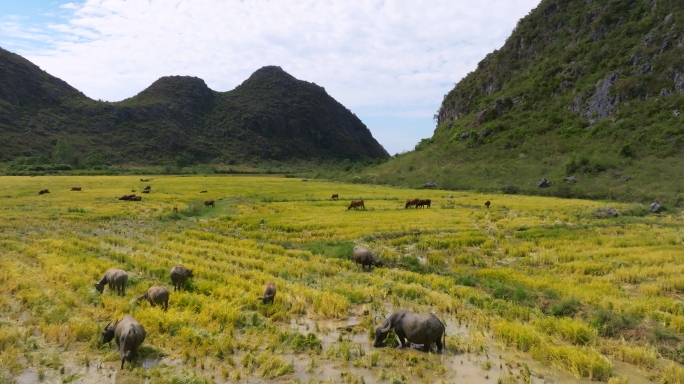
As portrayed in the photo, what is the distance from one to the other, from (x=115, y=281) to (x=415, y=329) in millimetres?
8711

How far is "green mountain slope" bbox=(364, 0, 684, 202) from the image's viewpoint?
158ft

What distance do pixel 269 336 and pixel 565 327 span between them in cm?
697

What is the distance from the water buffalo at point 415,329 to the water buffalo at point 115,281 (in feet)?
25.0

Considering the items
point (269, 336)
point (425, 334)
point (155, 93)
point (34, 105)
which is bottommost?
point (269, 336)

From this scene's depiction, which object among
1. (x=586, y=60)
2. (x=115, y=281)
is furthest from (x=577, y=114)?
(x=115, y=281)

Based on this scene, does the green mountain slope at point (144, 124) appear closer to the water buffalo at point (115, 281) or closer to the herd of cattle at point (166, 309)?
the water buffalo at point (115, 281)

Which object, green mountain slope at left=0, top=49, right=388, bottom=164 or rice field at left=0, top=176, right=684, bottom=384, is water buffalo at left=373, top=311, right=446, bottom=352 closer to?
rice field at left=0, top=176, right=684, bottom=384

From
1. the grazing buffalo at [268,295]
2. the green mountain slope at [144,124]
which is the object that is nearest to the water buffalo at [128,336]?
the grazing buffalo at [268,295]

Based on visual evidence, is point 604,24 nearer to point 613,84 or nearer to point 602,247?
point 613,84

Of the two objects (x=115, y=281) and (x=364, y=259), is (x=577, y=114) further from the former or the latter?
(x=115, y=281)

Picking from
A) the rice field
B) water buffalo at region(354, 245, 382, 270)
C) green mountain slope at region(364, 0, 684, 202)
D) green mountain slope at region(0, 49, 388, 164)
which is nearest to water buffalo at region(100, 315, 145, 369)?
the rice field

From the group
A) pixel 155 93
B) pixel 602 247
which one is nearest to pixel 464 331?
pixel 602 247

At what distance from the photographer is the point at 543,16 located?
305 ft

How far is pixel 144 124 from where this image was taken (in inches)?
5782
